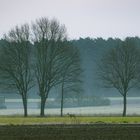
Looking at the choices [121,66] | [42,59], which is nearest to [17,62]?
[42,59]

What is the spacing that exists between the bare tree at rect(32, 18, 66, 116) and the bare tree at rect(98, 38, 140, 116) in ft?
20.8

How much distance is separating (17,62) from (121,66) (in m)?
13.6

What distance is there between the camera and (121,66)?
263ft

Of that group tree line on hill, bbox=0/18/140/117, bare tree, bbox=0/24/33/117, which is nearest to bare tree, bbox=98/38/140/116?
tree line on hill, bbox=0/18/140/117

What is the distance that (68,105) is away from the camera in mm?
134500

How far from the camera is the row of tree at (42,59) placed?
2995 inches

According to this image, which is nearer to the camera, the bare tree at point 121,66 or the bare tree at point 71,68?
the bare tree at point 71,68

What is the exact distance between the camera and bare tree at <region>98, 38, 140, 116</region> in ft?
257

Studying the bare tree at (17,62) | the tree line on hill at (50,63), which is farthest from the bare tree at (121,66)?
the bare tree at (17,62)

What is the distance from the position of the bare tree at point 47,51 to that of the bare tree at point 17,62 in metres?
1.28

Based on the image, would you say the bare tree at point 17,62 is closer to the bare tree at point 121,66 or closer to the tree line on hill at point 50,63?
the tree line on hill at point 50,63

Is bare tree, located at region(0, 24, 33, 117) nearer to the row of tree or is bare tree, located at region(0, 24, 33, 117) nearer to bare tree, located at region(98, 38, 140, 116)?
the row of tree
